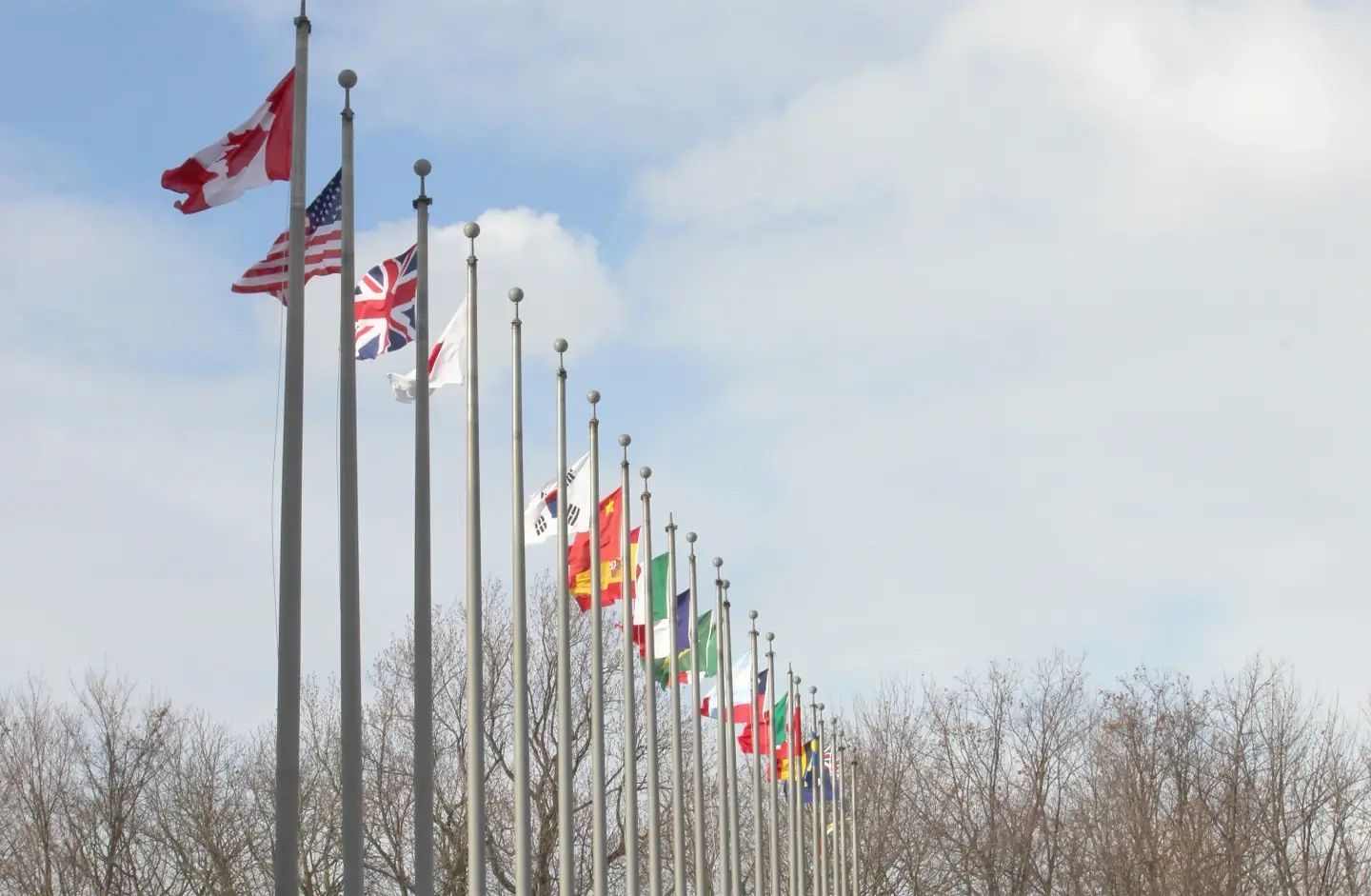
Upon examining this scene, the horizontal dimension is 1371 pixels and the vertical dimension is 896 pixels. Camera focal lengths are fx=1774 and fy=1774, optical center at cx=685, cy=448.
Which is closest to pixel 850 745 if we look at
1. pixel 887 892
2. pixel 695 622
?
pixel 887 892

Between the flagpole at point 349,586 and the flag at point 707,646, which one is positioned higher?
the flag at point 707,646

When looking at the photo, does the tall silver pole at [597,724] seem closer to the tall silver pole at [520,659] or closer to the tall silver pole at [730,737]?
the tall silver pole at [520,659]

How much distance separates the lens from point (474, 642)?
61.2ft

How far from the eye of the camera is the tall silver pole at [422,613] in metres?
16.3

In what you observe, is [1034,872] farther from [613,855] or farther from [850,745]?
[613,855]

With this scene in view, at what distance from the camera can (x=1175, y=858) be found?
171 feet

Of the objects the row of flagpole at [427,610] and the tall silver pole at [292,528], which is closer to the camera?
the tall silver pole at [292,528]

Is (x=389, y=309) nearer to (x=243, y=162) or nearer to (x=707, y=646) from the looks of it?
(x=243, y=162)

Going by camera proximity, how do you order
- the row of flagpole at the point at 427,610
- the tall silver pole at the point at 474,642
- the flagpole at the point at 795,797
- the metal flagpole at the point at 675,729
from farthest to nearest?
the flagpole at the point at 795,797, the metal flagpole at the point at 675,729, the tall silver pole at the point at 474,642, the row of flagpole at the point at 427,610

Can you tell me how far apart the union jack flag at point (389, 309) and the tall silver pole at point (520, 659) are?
3.67 metres

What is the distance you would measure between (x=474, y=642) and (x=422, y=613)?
6.31 feet

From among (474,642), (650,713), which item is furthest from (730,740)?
(474,642)

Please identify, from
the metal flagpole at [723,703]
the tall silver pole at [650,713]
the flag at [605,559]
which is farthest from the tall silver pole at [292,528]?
the metal flagpole at [723,703]

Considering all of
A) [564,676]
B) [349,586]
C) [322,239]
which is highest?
[322,239]
